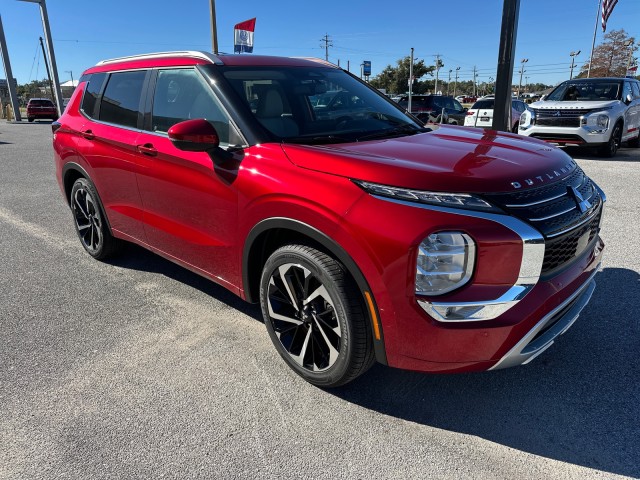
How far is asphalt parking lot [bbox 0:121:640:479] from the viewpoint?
216 centimetres

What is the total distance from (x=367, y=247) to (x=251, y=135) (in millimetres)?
1085

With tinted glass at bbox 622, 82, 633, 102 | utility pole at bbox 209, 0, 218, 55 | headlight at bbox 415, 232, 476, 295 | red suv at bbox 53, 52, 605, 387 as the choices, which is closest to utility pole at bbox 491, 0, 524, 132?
tinted glass at bbox 622, 82, 633, 102

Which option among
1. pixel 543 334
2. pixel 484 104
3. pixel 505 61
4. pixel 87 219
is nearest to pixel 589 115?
pixel 505 61

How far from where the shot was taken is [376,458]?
219cm

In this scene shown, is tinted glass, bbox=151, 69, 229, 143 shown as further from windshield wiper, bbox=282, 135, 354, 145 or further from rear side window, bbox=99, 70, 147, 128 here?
windshield wiper, bbox=282, 135, 354, 145

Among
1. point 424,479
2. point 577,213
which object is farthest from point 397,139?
point 424,479

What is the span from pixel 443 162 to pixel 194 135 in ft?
4.47

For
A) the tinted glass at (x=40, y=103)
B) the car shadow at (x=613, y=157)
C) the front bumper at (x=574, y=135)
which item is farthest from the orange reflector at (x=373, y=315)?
the tinted glass at (x=40, y=103)

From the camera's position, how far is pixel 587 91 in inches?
437

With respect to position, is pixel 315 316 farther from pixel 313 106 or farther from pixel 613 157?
pixel 613 157

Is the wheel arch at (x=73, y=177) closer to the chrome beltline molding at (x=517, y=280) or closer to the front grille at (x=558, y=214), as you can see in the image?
the chrome beltline molding at (x=517, y=280)

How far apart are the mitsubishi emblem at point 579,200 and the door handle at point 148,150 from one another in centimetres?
265

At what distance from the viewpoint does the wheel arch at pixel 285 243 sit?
2.26 metres

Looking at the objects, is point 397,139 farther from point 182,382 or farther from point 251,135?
point 182,382
